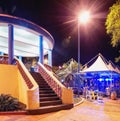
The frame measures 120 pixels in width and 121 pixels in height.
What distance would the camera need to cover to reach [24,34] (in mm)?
16547

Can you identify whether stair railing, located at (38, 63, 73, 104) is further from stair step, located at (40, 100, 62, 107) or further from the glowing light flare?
the glowing light flare

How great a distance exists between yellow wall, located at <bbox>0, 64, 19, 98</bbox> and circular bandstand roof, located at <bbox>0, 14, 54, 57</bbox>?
3.09 metres

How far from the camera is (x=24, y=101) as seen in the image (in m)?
11.7

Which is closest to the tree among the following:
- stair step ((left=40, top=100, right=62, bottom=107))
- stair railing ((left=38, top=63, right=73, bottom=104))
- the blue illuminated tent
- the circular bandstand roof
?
stair railing ((left=38, top=63, right=73, bottom=104))

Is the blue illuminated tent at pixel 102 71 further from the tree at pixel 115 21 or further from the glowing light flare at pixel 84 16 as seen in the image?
Result: the tree at pixel 115 21

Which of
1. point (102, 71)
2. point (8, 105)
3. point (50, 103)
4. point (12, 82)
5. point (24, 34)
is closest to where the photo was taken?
point (8, 105)

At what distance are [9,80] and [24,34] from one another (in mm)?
4851

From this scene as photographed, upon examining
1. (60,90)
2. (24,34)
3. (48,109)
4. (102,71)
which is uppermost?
(24,34)

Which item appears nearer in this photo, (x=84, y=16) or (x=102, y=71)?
(x=84, y=16)

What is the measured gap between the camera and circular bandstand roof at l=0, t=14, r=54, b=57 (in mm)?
14234

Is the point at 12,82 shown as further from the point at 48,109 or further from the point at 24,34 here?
the point at 24,34

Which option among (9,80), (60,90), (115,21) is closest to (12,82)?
(9,80)

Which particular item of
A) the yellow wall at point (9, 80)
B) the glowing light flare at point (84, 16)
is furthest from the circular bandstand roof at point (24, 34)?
the yellow wall at point (9, 80)

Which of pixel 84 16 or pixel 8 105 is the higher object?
pixel 84 16
